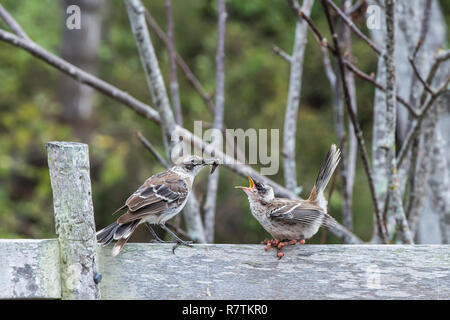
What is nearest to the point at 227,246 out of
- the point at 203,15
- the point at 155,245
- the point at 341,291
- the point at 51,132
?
the point at 155,245

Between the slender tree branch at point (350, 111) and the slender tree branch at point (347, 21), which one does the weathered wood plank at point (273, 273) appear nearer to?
the slender tree branch at point (350, 111)

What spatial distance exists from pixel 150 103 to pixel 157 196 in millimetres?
6925

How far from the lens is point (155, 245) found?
7.88 feet

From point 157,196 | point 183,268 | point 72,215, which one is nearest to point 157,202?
point 157,196

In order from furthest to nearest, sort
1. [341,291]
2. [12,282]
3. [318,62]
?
[318,62], [341,291], [12,282]

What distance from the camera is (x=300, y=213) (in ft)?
9.10

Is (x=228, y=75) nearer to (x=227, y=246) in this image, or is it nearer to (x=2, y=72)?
(x=2, y=72)

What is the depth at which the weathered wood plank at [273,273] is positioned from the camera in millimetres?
2291

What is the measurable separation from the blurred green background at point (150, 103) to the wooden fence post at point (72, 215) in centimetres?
396

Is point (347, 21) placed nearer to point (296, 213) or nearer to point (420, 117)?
point (420, 117)

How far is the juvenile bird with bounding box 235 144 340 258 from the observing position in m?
2.75

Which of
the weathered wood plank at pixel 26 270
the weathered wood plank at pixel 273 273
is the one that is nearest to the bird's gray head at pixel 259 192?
the weathered wood plank at pixel 273 273

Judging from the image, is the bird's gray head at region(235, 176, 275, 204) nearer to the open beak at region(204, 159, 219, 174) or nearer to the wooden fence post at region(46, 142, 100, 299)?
the open beak at region(204, 159, 219, 174)

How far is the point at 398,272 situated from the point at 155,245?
3.33 feet
